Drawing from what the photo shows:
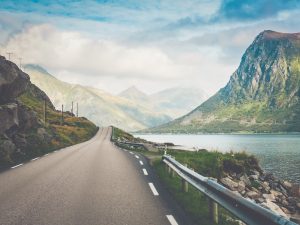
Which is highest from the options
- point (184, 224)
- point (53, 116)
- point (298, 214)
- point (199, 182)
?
point (53, 116)

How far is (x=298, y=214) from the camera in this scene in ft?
72.0

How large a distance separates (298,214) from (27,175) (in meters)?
15.4

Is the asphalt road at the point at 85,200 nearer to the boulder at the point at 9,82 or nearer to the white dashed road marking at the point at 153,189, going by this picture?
the white dashed road marking at the point at 153,189

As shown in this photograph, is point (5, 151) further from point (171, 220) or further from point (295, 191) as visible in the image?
point (295, 191)

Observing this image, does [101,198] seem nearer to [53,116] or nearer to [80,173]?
[80,173]

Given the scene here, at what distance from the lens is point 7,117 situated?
2734 cm

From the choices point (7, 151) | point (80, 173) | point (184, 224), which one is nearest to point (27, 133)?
point (7, 151)

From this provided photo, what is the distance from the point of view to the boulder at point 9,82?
2775 centimetres

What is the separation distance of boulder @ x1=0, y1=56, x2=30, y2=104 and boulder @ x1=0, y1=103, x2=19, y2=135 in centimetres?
98

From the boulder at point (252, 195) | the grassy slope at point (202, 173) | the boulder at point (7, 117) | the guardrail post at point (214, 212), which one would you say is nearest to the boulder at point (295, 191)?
the grassy slope at point (202, 173)

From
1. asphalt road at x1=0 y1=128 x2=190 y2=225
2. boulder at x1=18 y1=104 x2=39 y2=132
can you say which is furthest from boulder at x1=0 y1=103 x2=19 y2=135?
asphalt road at x1=0 y1=128 x2=190 y2=225

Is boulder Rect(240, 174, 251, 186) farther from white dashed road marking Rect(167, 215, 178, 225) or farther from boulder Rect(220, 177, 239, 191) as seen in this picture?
white dashed road marking Rect(167, 215, 178, 225)

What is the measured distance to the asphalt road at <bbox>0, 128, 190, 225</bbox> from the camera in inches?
346

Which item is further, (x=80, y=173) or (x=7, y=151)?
(x=7, y=151)
